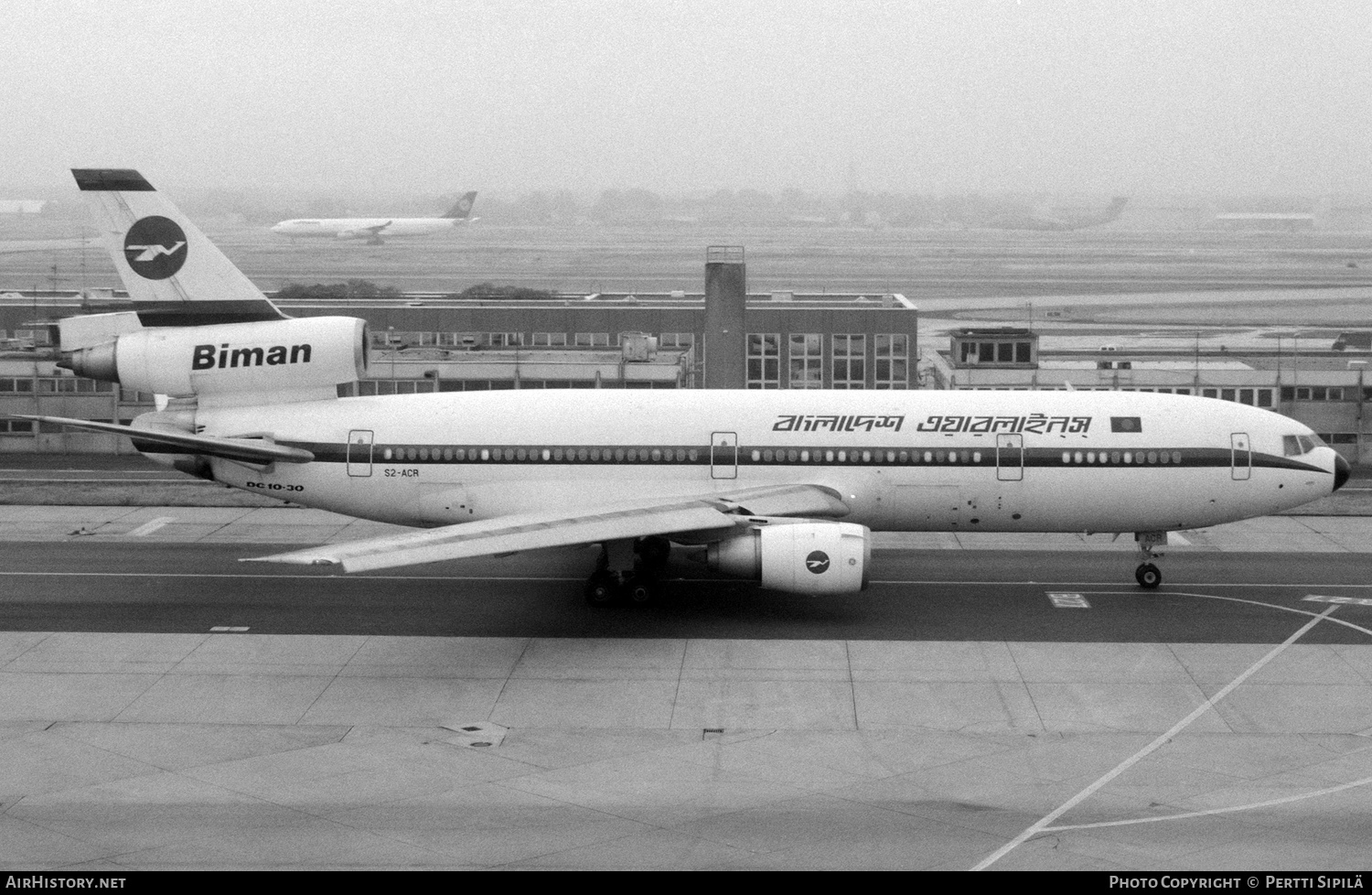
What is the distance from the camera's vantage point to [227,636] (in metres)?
27.2

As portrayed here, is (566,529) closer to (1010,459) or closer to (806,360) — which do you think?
(1010,459)

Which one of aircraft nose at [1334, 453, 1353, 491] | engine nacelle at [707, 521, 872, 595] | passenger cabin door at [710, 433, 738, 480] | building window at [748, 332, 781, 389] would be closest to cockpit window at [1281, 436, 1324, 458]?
aircraft nose at [1334, 453, 1353, 491]

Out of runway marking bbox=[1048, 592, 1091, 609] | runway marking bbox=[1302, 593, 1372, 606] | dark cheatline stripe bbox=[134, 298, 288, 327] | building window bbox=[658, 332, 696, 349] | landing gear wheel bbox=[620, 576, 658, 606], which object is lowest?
runway marking bbox=[1302, 593, 1372, 606]

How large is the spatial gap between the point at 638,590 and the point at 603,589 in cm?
70

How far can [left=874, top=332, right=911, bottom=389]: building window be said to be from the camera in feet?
188

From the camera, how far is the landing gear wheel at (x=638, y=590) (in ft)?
96.8

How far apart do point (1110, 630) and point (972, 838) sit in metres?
11.5

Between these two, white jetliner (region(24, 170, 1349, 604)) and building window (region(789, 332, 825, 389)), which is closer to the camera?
white jetliner (region(24, 170, 1349, 604))

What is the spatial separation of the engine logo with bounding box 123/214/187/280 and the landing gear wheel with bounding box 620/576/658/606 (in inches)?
453

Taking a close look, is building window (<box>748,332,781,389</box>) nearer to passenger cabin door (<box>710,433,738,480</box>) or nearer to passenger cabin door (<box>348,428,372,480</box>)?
passenger cabin door (<box>710,433,738,480</box>)

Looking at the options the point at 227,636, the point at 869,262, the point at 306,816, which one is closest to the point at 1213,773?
the point at 306,816

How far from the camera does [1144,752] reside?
2092 cm

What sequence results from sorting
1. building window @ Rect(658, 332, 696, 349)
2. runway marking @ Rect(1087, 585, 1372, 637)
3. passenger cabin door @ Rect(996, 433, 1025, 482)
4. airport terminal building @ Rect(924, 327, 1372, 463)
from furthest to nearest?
building window @ Rect(658, 332, 696, 349), airport terminal building @ Rect(924, 327, 1372, 463), passenger cabin door @ Rect(996, 433, 1025, 482), runway marking @ Rect(1087, 585, 1372, 637)

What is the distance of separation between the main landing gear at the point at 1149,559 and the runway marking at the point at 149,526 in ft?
75.9
